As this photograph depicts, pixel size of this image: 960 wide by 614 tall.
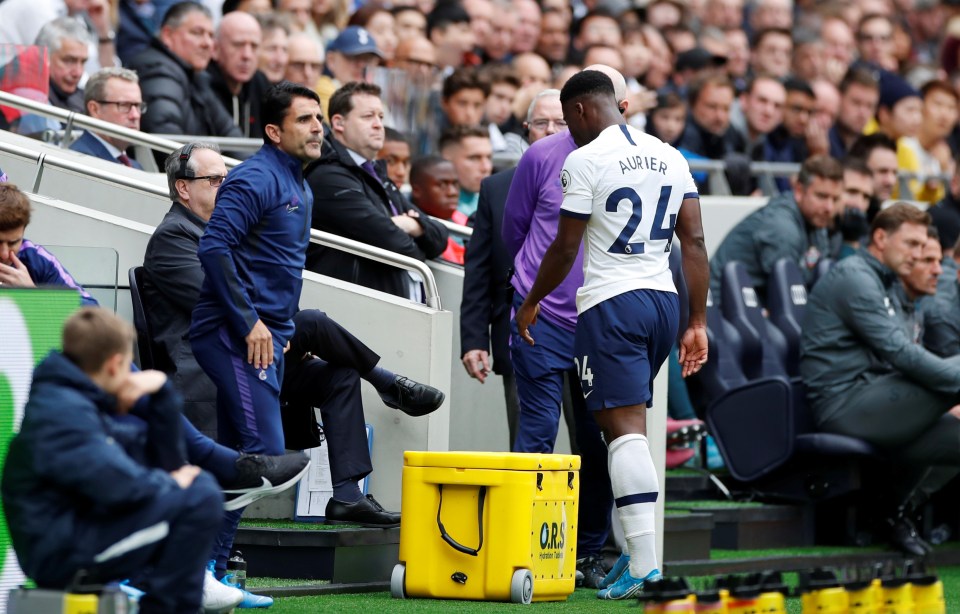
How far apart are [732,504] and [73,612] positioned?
5.75 m

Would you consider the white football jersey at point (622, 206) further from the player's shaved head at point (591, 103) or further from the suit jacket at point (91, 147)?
the suit jacket at point (91, 147)

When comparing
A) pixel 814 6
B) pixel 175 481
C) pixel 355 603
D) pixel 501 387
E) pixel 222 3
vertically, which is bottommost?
pixel 355 603

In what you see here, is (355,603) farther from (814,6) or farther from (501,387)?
(814,6)

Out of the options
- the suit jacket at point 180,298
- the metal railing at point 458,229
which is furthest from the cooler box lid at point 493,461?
the metal railing at point 458,229

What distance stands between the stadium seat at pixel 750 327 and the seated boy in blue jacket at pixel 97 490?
242 inches

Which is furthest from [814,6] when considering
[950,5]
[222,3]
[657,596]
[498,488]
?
[657,596]

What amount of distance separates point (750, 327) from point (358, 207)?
138 inches

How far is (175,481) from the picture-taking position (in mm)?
5047

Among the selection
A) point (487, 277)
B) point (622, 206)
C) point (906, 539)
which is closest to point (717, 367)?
point (906, 539)

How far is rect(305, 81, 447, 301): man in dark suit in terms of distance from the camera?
8.23 m

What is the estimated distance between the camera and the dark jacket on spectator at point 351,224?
823cm

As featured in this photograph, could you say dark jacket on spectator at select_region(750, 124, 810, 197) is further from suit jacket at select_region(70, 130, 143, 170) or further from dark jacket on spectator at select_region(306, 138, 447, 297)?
suit jacket at select_region(70, 130, 143, 170)

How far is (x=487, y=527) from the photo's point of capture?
22.9ft

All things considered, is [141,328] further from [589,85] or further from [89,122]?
[589,85]
